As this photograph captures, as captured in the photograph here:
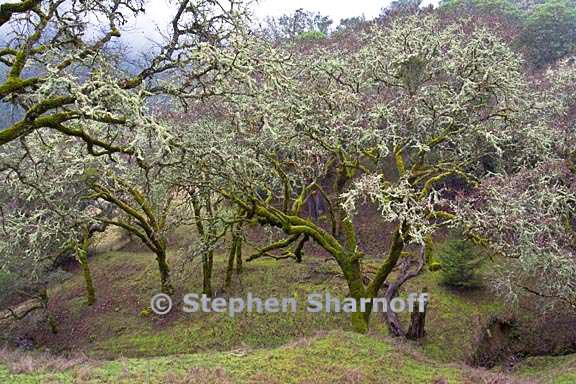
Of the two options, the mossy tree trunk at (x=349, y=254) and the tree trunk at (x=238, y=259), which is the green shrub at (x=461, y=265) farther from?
the tree trunk at (x=238, y=259)

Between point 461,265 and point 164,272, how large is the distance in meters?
9.08

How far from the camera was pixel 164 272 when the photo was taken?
15.6 m

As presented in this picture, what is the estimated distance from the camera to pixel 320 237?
34.7 feet

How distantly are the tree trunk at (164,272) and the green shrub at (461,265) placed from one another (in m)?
8.54

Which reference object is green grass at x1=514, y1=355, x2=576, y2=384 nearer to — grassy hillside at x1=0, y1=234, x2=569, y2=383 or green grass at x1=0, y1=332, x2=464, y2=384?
grassy hillside at x1=0, y1=234, x2=569, y2=383

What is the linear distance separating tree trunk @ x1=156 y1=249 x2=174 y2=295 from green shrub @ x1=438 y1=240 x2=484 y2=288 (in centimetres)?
854

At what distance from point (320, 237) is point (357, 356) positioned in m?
2.91

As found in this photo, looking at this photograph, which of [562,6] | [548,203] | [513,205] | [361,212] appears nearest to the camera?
[513,205]

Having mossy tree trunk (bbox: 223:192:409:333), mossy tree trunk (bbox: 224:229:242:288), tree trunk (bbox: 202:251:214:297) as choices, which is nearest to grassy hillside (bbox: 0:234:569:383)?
mossy tree trunk (bbox: 224:229:242:288)

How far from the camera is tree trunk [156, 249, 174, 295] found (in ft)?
50.2

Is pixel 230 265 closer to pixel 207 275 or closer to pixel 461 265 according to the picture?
pixel 207 275

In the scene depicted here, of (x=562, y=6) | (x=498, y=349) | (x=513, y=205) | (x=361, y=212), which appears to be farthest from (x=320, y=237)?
(x=562, y=6)

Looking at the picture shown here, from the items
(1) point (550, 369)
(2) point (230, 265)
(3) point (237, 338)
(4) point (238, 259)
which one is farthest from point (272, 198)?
(1) point (550, 369)

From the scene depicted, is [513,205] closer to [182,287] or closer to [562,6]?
[182,287]
